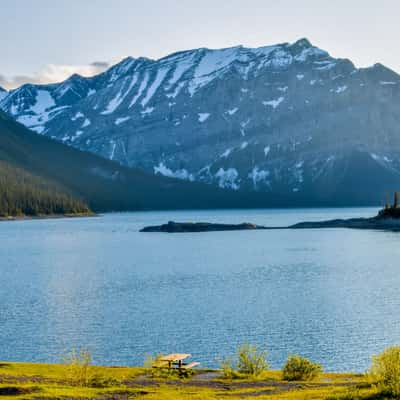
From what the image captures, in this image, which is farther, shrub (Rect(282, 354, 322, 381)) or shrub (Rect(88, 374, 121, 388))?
shrub (Rect(282, 354, 322, 381))

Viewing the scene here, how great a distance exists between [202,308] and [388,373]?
177 ft

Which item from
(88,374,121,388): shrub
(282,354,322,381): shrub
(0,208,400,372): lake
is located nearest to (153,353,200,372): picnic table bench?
(88,374,121,388): shrub

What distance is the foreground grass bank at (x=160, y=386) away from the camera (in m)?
42.9

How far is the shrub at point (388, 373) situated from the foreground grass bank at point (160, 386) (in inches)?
25.6

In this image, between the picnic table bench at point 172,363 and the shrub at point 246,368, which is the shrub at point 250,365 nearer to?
the shrub at point 246,368

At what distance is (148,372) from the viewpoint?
54938 millimetres

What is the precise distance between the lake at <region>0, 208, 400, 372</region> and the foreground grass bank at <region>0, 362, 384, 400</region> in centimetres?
998

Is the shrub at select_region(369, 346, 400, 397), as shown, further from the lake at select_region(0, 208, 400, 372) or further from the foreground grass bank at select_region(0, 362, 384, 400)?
the lake at select_region(0, 208, 400, 372)

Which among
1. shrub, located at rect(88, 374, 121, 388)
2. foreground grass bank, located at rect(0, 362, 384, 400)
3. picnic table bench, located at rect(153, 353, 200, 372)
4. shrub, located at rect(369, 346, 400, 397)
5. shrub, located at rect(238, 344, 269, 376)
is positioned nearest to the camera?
shrub, located at rect(369, 346, 400, 397)

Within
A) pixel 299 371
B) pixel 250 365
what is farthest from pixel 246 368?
pixel 299 371

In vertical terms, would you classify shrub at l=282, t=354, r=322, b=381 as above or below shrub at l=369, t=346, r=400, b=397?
below

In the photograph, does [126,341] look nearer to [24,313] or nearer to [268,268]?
[24,313]

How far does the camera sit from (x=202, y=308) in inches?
3720

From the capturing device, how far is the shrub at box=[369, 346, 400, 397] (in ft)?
131
